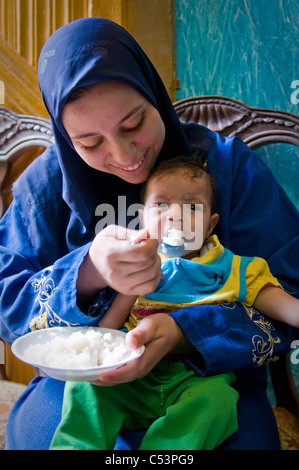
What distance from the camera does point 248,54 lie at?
1.85m

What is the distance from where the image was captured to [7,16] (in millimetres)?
2121

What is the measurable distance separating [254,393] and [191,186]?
0.55m

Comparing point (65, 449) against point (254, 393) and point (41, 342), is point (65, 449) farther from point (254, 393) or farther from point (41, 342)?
point (254, 393)

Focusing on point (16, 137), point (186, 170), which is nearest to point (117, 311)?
point (186, 170)

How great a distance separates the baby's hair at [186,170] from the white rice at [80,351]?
48cm

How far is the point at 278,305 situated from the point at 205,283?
7.4 inches

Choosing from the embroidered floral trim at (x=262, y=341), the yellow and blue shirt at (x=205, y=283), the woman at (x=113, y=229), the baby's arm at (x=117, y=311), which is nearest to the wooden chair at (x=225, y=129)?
the woman at (x=113, y=229)

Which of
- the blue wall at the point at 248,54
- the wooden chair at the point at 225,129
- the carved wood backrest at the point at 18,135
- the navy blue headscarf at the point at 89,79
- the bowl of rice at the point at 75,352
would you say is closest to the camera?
the bowl of rice at the point at 75,352

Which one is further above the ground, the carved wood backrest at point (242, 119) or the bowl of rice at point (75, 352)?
the carved wood backrest at point (242, 119)

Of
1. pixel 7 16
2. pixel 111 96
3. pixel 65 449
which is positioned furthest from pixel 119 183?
pixel 7 16

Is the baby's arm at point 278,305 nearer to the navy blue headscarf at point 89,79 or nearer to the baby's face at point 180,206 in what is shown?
the baby's face at point 180,206

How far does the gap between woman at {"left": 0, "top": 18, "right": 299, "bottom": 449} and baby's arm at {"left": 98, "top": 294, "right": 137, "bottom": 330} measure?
23 mm

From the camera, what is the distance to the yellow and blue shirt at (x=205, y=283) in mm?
1082

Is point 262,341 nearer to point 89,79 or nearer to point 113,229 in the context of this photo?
point 113,229
